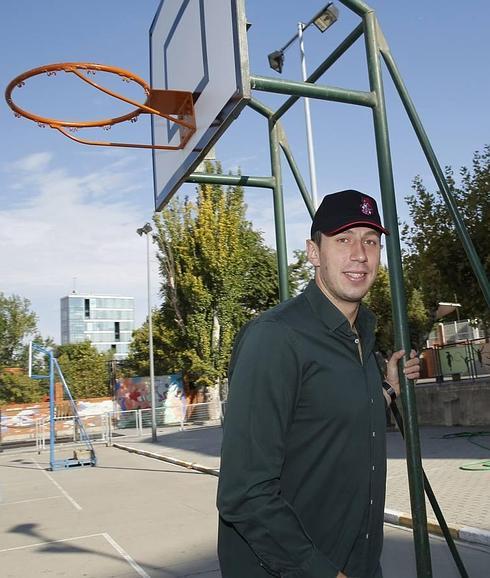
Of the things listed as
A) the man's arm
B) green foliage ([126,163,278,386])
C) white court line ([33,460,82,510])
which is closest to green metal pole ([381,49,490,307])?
the man's arm

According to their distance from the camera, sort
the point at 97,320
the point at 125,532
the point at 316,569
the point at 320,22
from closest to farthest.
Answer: the point at 316,569 < the point at 125,532 < the point at 320,22 < the point at 97,320

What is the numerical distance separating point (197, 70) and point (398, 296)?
7.68ft

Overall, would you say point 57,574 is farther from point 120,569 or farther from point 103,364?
point 103,364

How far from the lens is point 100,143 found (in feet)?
15.9

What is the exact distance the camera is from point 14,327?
1531 inches

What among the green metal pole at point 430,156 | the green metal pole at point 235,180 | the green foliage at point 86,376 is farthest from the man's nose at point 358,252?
the green foliage at point 86,376

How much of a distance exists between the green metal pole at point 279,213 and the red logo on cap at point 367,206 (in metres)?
2.51

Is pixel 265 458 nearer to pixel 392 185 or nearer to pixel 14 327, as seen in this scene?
pixel 392 185

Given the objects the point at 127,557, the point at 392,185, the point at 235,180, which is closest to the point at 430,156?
the point at 392,185

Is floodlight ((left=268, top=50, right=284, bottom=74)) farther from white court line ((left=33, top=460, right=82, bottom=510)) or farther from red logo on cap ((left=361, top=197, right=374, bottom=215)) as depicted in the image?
white court line ((left=33, top=460, right=82, bottom=510))

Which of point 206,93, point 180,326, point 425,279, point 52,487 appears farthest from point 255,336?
point 180,326

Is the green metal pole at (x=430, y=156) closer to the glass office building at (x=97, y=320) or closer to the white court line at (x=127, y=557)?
the white court line at (x=127, y=557)

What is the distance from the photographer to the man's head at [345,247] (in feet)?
6.23

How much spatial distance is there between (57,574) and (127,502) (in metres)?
4.34
